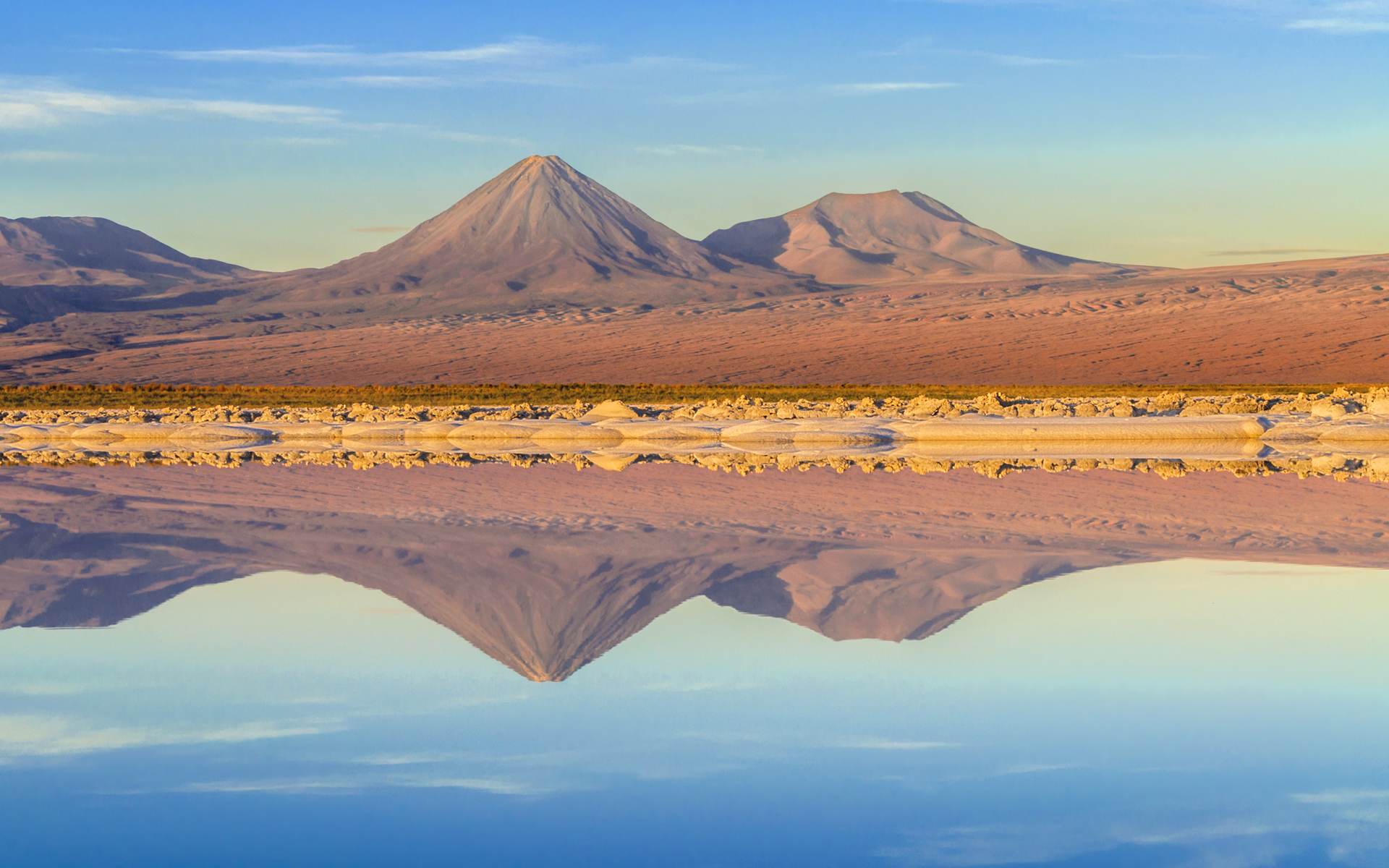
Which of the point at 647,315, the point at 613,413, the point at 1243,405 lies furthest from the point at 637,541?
the point at 647,315

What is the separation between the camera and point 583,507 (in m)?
13.1

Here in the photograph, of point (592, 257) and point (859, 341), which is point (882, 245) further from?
point (859, 341)

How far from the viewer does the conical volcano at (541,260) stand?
11944 centimetres

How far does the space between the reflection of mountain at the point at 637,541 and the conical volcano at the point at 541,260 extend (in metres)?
95.1

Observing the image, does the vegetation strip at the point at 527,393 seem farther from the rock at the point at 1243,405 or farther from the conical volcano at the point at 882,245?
the conical volcano at the point at 882,245

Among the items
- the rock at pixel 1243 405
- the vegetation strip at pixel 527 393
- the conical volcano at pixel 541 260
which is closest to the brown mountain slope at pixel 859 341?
the conical volcano at pixel 541 260

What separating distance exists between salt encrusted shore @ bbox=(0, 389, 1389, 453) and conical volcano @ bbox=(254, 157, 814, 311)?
76473 mm

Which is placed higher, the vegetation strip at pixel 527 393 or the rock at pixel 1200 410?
the rock at pixel 1200 410

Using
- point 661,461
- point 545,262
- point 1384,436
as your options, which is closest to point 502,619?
point 661,461

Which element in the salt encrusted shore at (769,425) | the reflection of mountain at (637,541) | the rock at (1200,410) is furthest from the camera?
the rock at (1200,410)

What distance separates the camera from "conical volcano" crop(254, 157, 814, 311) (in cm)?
11944

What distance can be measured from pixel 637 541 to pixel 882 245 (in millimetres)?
167150

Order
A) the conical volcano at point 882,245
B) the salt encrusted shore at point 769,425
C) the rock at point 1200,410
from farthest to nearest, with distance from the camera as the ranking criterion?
the conical volcano at point 882,245, the rock at point 1200,410, the salt encrusted shore at point 769,425

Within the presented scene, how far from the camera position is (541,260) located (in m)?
133
